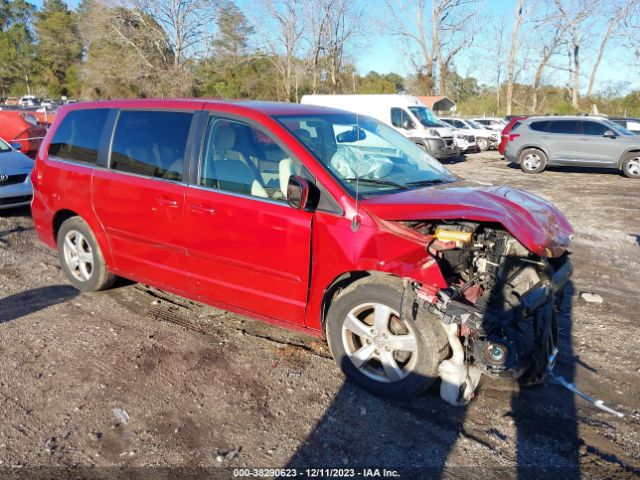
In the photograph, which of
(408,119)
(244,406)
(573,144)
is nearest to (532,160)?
(573,144)

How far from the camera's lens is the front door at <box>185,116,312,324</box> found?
369 centimetres

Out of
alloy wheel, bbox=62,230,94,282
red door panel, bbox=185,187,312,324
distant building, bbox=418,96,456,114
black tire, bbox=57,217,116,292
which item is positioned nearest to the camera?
red door panel, bbox=185,187,312,324

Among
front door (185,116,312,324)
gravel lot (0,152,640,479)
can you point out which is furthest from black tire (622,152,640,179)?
front door (185,116,312,324)

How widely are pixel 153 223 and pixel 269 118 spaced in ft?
4.41

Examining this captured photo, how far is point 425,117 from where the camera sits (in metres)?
19.2

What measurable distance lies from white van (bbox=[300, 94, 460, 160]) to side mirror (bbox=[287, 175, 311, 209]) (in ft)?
50.3

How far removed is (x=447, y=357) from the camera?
11.2 ft

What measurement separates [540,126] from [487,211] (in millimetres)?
15524

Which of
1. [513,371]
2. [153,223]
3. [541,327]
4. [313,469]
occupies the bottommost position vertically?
[313,469]

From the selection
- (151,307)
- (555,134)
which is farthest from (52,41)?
(151,307)

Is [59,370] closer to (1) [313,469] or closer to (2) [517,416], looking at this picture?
(1) [313,469]

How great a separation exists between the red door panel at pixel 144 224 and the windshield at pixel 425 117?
607 inches

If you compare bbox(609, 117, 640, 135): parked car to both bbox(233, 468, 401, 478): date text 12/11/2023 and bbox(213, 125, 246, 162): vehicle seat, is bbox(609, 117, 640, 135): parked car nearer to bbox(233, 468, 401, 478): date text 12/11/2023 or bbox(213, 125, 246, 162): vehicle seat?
bbox(213, 125, 246, 162): vehicle seat

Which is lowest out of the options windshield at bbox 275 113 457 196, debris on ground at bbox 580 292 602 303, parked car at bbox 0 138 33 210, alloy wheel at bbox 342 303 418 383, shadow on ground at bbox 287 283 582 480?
shadow on ground at bbox 287 283 582 480
